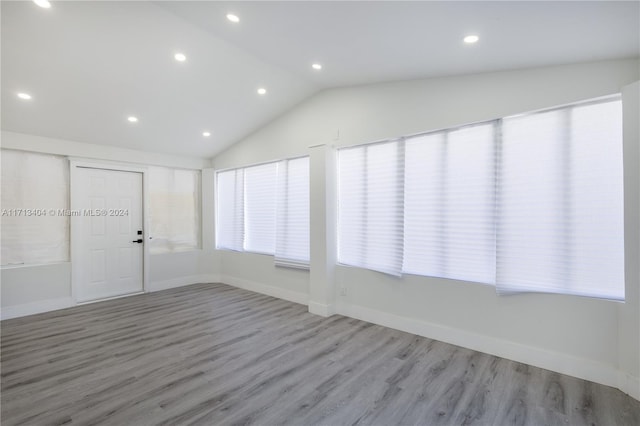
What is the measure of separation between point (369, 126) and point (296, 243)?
2.08 m

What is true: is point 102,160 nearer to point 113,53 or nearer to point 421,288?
point 113,53

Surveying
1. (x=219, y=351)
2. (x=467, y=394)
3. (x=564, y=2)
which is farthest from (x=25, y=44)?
(x=467, y=394)

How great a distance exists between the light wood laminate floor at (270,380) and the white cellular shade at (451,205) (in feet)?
2.86

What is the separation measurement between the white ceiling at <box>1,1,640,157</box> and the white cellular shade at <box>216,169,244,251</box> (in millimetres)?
1555

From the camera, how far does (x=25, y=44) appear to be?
276cm

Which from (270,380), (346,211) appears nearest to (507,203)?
(346,211)

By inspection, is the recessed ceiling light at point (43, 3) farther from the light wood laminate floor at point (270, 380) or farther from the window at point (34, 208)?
the light wood laminate floor at point (270, 380)

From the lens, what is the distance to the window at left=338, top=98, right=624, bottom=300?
2.45m

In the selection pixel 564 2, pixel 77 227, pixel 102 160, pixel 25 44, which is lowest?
pixel 77 227

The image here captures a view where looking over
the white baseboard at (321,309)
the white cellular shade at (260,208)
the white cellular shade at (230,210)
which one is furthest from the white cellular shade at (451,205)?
the white cellular shade at (230,210)

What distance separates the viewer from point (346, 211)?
4117mm

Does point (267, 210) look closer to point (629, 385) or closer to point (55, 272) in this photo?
point (55, 272)

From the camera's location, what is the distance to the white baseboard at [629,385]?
7.23 feet

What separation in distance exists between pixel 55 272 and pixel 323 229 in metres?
4.00
